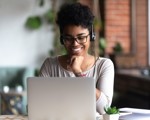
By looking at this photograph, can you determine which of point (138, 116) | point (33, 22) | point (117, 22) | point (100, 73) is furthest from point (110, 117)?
point (33, 22)

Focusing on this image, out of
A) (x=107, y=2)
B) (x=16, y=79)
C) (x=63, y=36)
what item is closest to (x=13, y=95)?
(x=16, y=79)

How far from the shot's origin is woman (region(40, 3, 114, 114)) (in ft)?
6.23

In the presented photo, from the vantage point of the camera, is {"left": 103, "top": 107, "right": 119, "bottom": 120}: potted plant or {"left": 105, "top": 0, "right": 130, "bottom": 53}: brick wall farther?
{"left": 105, "top": 0, "right": 130, "bottom": 53}: brick wall

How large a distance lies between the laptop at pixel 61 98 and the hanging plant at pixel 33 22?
4.41m

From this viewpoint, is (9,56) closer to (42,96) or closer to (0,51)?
(0,51)

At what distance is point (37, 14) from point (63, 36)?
4238 mm

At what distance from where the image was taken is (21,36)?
604 cm

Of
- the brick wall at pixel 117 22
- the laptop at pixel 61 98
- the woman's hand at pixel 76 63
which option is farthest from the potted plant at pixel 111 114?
the brick wall at pixel 117 22

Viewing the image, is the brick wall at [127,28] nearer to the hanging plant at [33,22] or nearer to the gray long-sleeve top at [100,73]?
the hanging plant at [33,22]

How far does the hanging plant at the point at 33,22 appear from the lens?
595 cm

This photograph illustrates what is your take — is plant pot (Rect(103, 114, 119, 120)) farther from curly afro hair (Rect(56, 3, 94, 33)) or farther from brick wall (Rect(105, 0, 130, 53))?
brick wall (Rect(105, 0, 130, 53))

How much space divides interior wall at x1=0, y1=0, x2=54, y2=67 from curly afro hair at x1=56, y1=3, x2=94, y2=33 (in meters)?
4.10

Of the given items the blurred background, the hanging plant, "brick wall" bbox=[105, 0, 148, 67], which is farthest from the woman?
the hanging plant

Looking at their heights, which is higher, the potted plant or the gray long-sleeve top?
the gray long-sleeve top
